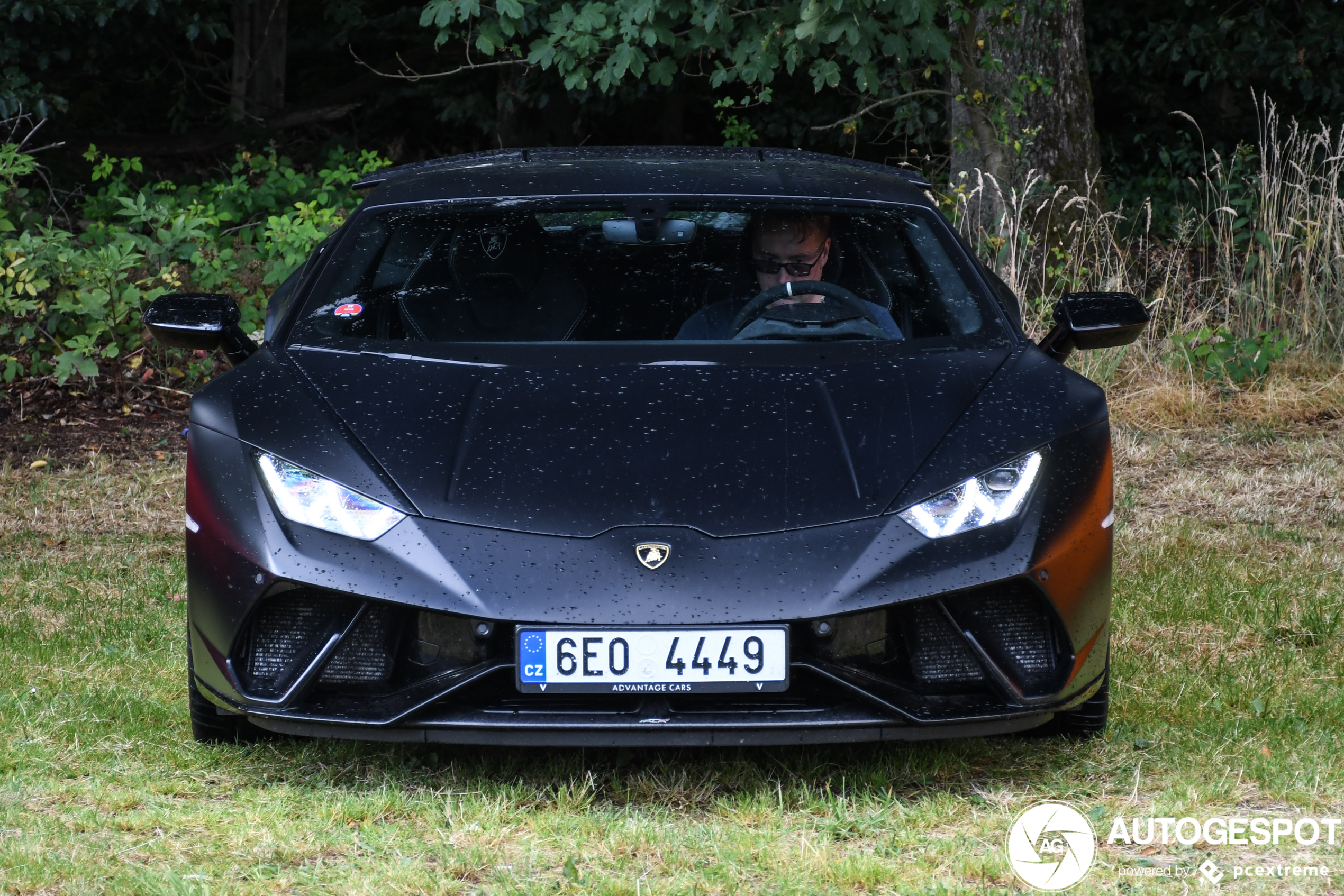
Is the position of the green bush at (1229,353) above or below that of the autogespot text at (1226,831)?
below

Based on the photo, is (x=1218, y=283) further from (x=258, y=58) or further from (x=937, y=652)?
(x=258, y=58)

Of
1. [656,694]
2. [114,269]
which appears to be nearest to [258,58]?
[114,269]

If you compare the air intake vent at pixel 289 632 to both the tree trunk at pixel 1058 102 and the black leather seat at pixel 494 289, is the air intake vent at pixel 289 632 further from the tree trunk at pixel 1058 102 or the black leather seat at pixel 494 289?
the tree trunk at pixel 1058 102

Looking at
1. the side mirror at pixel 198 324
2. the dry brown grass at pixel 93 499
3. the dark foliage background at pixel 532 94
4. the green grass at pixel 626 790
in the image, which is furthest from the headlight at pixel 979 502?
the dark foliage background at pixel 532 94

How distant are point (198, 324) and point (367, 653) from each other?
1099mm

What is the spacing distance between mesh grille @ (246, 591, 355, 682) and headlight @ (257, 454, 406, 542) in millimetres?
134

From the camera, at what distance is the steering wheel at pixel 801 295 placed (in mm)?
3518

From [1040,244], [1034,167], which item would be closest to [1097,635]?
[1040,244]

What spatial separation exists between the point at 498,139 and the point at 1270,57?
21.1 ft

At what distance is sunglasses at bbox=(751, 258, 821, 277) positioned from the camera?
146 inches

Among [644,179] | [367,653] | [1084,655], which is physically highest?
[644,179]

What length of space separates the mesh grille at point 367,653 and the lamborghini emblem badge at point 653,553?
0.46 meters

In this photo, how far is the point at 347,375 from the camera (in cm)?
318

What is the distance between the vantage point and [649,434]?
2916 millimetres
